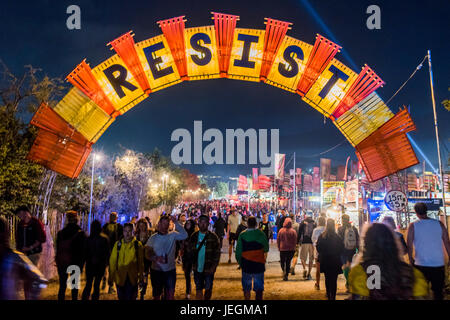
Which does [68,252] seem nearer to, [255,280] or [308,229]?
[255,280]

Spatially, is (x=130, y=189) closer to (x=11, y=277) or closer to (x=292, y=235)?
(x=292, y=235)

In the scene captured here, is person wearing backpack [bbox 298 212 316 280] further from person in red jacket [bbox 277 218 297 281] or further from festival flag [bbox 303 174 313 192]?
festival flag [bbox 303 174 313 192]

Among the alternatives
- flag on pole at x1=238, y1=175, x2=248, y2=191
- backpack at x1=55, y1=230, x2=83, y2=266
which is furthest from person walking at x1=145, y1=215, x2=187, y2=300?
flag on pole at x1=238, y1=175, x2=248, y2=191

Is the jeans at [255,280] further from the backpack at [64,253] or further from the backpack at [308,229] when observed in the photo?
the backpack at [308,229]

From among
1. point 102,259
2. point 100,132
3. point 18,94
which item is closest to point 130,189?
point 18,94

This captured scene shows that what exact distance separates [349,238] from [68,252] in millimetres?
6377

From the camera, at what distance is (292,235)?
9.82 metres

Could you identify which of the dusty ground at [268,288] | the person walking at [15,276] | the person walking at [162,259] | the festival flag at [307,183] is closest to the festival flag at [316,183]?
the festival flag at [307,183]

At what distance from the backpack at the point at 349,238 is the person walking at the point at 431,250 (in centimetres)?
269

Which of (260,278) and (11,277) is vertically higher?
(11,277)

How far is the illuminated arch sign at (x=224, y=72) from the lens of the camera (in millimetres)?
9133

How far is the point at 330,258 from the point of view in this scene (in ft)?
22.7
